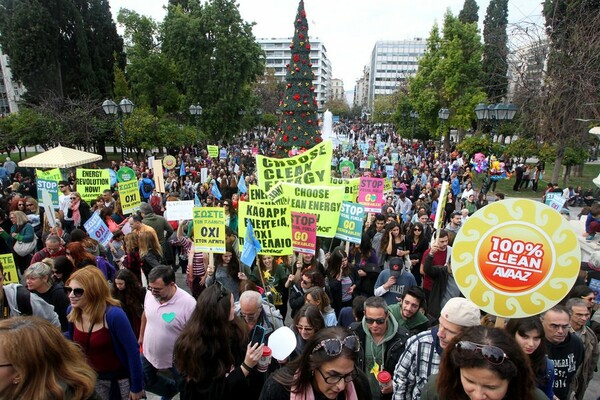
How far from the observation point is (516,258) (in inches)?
122

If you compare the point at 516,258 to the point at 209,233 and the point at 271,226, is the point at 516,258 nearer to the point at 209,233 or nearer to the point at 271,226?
the point at 271,226

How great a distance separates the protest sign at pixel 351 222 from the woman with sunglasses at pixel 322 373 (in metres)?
3.78

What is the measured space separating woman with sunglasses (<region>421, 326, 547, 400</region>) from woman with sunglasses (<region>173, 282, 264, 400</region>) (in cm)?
137

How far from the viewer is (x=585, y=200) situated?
667 inches

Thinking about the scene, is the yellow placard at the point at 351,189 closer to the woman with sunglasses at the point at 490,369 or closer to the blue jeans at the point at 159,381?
the blue jeans at the point at 159,381

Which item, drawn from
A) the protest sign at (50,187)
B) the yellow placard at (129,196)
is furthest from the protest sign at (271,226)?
the protest sign at (50,187)

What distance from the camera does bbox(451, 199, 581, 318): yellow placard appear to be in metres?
3.03

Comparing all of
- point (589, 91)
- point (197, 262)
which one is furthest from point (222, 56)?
point (197, 262)

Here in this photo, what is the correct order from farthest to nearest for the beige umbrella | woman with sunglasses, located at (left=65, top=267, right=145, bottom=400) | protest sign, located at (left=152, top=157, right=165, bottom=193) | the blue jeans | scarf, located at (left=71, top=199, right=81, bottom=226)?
1. the beige umbrella
2. protest sign, located at (left=152, top=157, right=165, bottom=193)
3. scarf, located at (left=71, top=199, right=81, bottom=226)
4. the blue jeans
5. woman with sunglasses, located at (left=65, top=267, right=145, bottom=400)

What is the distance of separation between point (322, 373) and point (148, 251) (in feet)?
14.7

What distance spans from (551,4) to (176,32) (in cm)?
2707

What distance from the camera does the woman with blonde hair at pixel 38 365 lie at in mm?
2121

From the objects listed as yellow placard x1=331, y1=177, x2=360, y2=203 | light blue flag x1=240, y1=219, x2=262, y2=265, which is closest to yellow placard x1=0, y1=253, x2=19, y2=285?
light blue flag x1=240, y1=219, x2=262, y2=265

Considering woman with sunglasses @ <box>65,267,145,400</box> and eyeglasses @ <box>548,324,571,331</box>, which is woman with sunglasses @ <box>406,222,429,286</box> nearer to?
eyeglasses @ <box>548,324,571,331</box>
